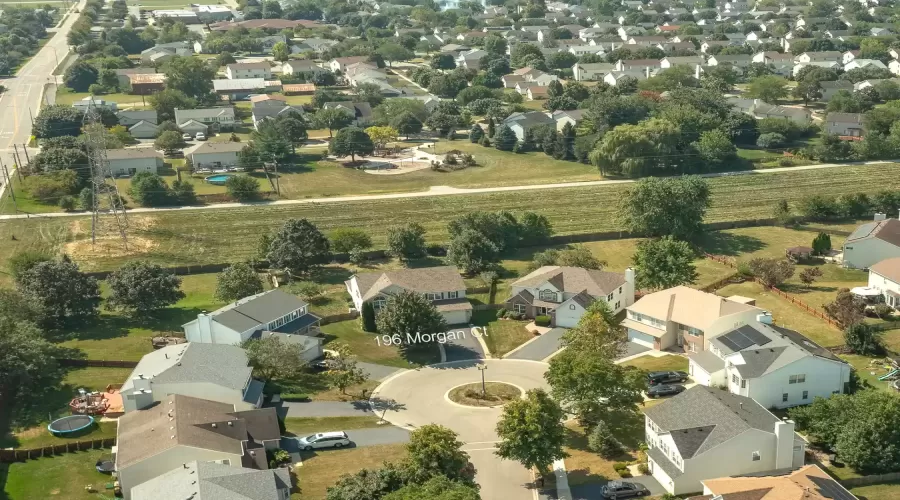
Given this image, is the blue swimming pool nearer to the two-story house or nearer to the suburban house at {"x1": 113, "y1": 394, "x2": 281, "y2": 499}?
the suburban house at {"x1": 113, "y1": 394, "x2": 281, "y2": 499}

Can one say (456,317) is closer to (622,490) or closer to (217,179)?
(622,490)

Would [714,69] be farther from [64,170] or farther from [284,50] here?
[64,170]

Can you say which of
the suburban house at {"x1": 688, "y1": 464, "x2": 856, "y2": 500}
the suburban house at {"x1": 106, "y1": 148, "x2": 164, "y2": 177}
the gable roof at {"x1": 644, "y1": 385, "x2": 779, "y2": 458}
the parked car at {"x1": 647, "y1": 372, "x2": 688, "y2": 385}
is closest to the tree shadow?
the parked car at {"x1": 647, "y1": 372, "x2": 688, "y2": 385}

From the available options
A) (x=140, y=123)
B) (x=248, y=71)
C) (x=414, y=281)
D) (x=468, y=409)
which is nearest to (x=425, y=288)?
(x=414, y=281)

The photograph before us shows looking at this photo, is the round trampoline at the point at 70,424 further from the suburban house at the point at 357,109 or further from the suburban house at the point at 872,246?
the suburban house at the point at 357,109

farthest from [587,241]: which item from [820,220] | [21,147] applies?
[21,147]

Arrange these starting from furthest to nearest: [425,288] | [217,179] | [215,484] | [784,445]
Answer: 1. [217,179]
2. [425,288]
3. [784,445]
4. [215,484]
